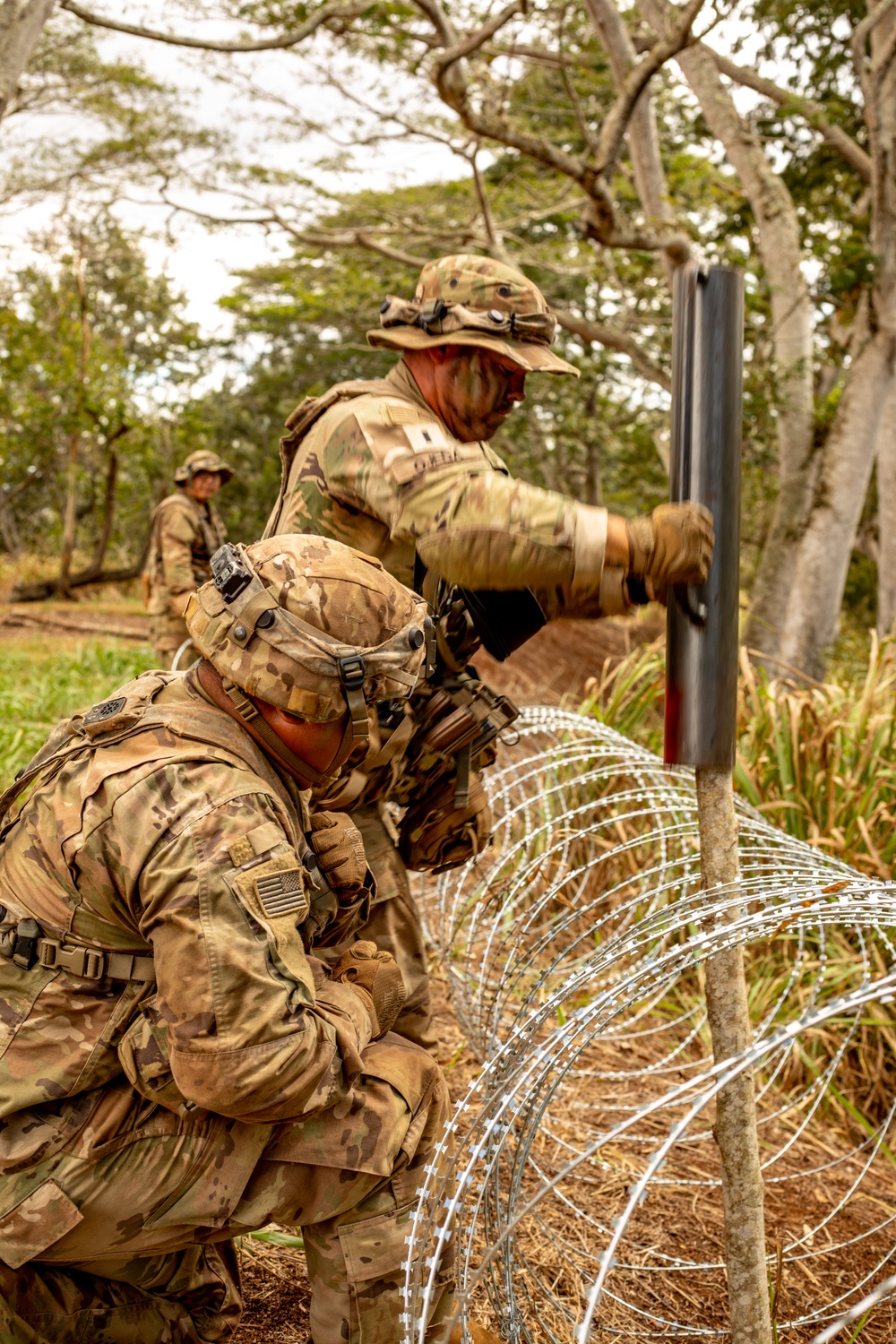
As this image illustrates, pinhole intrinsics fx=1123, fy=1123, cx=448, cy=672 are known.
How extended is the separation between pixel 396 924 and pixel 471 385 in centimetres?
139

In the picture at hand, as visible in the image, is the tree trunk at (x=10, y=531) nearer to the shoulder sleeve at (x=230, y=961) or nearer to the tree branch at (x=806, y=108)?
the tree branch at (x=806, y=108)

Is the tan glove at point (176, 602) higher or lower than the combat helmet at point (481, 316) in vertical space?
lower

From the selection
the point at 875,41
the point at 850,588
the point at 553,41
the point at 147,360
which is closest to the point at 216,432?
the point at 147,360

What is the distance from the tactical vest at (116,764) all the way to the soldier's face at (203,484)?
6185 millimetres

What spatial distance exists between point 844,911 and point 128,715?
1.33 meters

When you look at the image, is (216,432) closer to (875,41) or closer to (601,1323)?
(875,41)

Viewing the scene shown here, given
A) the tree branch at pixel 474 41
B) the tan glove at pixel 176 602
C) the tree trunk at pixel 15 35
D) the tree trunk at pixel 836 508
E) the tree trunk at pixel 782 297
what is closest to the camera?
the tree trunk at pixel 15 35

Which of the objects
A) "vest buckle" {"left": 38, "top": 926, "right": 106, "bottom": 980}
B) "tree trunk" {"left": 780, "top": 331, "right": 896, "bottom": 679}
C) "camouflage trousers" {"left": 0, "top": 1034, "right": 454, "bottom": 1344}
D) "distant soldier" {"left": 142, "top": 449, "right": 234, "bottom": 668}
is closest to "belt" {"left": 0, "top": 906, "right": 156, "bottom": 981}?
"vest buckle" {"left": 38, "top": 926, "right": 106, "bottom": 980}

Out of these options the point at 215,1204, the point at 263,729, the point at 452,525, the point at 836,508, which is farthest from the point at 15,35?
the point at 836,508

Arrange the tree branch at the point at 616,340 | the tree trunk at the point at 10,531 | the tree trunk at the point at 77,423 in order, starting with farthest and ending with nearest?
the tree trunk at the point at 10,531 → the tree trunk at the point at 77,423 → the tree branch at the point at 616,340

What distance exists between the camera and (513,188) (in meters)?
13.1

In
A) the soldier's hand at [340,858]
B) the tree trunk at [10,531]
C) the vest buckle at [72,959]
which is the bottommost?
the vest buckle at [72,959]

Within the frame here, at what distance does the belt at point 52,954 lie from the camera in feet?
6.07

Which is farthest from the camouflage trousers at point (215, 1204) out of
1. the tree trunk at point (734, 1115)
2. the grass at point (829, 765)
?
the grass at point (829, 765)
